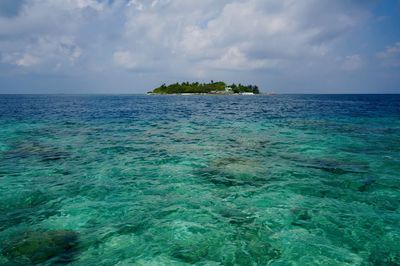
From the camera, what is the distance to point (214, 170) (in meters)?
15.4

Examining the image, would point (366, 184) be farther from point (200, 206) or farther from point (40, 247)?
point (40, 247)

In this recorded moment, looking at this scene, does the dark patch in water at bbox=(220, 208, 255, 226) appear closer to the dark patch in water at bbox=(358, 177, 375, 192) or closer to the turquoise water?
the turquoise water

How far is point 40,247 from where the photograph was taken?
774 cm

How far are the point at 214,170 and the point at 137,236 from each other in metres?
7.38

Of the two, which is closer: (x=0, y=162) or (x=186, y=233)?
(x=186, y=233)

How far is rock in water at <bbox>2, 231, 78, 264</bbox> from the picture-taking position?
730 cm

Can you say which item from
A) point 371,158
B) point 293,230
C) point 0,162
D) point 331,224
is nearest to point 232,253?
point 293,230

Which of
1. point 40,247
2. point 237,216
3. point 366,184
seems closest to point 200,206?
point 237,216

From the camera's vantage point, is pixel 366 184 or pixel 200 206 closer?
pixel 200 206

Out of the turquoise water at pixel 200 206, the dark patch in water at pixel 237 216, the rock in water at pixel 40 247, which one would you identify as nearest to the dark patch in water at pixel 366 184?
the turquoise water at pixel 200 206

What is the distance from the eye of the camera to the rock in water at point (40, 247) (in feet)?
24.0

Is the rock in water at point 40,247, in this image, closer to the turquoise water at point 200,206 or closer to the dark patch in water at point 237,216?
the turquoise water at point 200,206

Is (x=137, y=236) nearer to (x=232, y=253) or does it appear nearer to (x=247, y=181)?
(x=232, y=253)

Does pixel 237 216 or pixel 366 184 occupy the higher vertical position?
pixel 366 184
